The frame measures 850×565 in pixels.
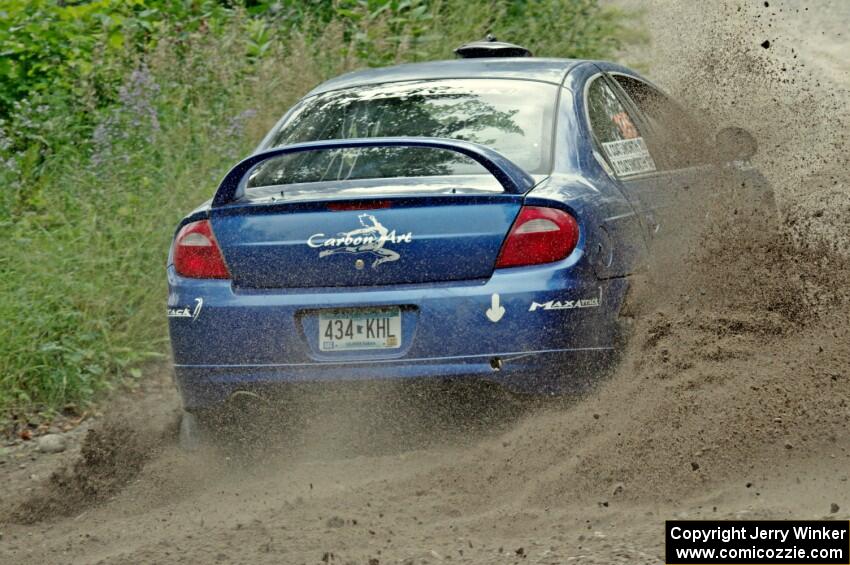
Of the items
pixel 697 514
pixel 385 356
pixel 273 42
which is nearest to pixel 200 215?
pixel 385 356

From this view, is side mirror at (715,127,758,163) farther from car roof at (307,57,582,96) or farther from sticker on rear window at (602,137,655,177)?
car roof at (307,57,582,96)

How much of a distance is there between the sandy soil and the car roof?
1037 millimetres

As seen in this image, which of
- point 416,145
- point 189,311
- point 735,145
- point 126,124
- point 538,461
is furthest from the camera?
point 126,124

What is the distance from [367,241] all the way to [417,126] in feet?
3.26

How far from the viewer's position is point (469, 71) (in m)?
6.34

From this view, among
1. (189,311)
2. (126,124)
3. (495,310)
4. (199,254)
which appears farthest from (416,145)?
(126,124)

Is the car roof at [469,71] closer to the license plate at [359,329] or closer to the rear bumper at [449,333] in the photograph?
the rear bumper at [449,333]

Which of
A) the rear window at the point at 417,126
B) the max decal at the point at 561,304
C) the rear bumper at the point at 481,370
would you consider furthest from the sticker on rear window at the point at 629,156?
the rear bumper at the point at 481,370

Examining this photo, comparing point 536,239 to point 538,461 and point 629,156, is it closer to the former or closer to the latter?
point 538,461

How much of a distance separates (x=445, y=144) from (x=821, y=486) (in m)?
1.82

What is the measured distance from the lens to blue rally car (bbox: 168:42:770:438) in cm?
511

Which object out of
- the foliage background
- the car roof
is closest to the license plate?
the car roof

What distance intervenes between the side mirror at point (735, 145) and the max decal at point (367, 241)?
2650mm

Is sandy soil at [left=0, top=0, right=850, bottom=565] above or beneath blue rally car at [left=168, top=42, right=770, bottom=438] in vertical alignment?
beneath
